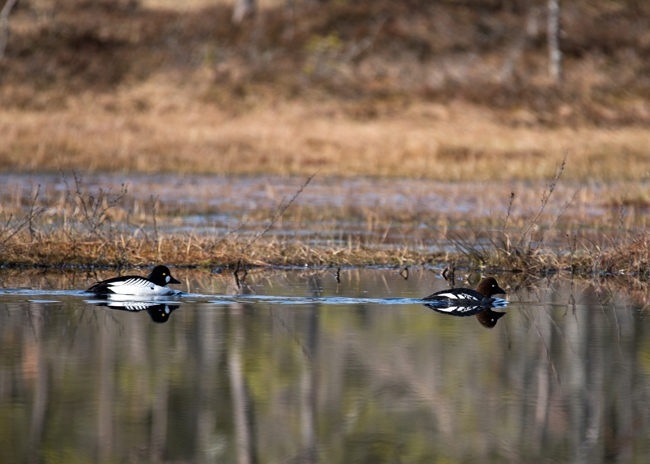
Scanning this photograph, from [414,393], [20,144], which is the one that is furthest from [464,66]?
[414,393]

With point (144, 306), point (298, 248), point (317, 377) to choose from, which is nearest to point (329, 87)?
point (298, 248)

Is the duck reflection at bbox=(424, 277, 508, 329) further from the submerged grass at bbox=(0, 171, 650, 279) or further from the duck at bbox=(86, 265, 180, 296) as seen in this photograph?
the duck at bbox=(86, 265, 180, 296)

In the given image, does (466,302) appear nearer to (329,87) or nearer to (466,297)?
(466,297)

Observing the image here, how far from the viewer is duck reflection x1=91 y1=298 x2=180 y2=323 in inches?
498

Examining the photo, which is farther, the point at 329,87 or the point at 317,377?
A: the point at 329,87

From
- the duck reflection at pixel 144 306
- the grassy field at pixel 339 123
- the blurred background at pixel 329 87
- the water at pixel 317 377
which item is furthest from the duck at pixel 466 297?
the blurred background at pixel 329 87

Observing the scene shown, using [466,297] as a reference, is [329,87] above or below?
above

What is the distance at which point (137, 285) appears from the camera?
13102 millimetres

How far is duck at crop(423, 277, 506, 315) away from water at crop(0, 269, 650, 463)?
0.26 m

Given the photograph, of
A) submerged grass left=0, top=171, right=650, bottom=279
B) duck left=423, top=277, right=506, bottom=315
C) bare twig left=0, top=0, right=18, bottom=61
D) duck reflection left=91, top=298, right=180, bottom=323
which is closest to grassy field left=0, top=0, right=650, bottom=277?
submerged grass left=0, top=171, right=650, bottom=279

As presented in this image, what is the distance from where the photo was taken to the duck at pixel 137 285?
13.1 meters

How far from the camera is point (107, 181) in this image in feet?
95.6

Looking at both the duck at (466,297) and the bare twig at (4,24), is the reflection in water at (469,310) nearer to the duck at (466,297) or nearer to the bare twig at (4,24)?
the duck at (466,297)

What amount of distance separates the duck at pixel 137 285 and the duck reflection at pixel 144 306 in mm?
106
